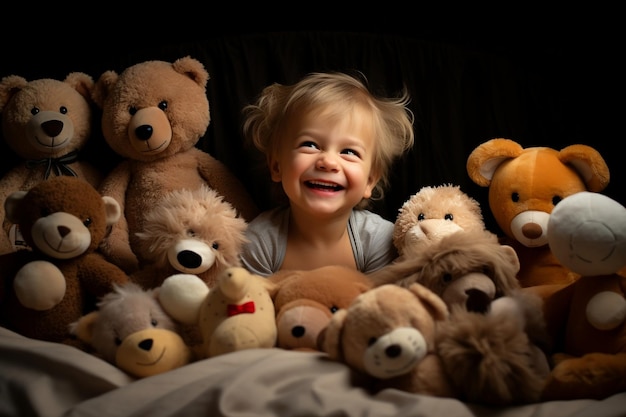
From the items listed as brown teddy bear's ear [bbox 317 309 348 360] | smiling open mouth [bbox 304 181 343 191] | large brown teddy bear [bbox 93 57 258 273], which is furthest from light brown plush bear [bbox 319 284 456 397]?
large brown teddy bear [bbox 93 57 258 273]

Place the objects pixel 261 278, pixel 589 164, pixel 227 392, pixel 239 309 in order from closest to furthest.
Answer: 1. pixel 227 392
2. pixel 239 309
3. pixel 261 278
4. pixel 589 164

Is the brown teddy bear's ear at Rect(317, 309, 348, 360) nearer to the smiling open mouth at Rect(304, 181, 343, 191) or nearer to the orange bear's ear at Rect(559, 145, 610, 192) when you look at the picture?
the smiling open mouth at Rect(304, 181, 343, 191)

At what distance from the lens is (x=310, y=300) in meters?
1.02

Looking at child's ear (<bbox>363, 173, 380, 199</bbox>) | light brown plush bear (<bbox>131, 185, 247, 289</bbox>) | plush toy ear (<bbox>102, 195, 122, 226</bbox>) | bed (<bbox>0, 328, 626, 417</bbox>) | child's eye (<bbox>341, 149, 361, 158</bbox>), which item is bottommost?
bed (<bbox>0, 328, 626, 417</bbox>)

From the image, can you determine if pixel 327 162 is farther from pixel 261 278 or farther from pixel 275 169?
pixel 261 278

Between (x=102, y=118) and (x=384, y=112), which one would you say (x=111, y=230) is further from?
(x=384, y=112)

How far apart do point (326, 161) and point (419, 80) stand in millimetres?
370

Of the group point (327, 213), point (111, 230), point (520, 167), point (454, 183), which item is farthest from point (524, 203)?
point (111, 230)

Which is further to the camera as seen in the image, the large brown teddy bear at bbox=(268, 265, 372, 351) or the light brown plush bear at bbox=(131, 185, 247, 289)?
the light brown plush bear at bbox=(131, 185, 247, 289)

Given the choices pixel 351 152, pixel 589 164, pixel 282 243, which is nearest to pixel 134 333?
pixel 282 243

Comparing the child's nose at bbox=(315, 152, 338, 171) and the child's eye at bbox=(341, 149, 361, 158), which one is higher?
the child's eye at bbox=(341, 149, 361, 158)

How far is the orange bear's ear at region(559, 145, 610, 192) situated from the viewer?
3.82 feet

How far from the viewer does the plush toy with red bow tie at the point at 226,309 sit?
90 centimetres

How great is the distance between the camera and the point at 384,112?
1.42m
